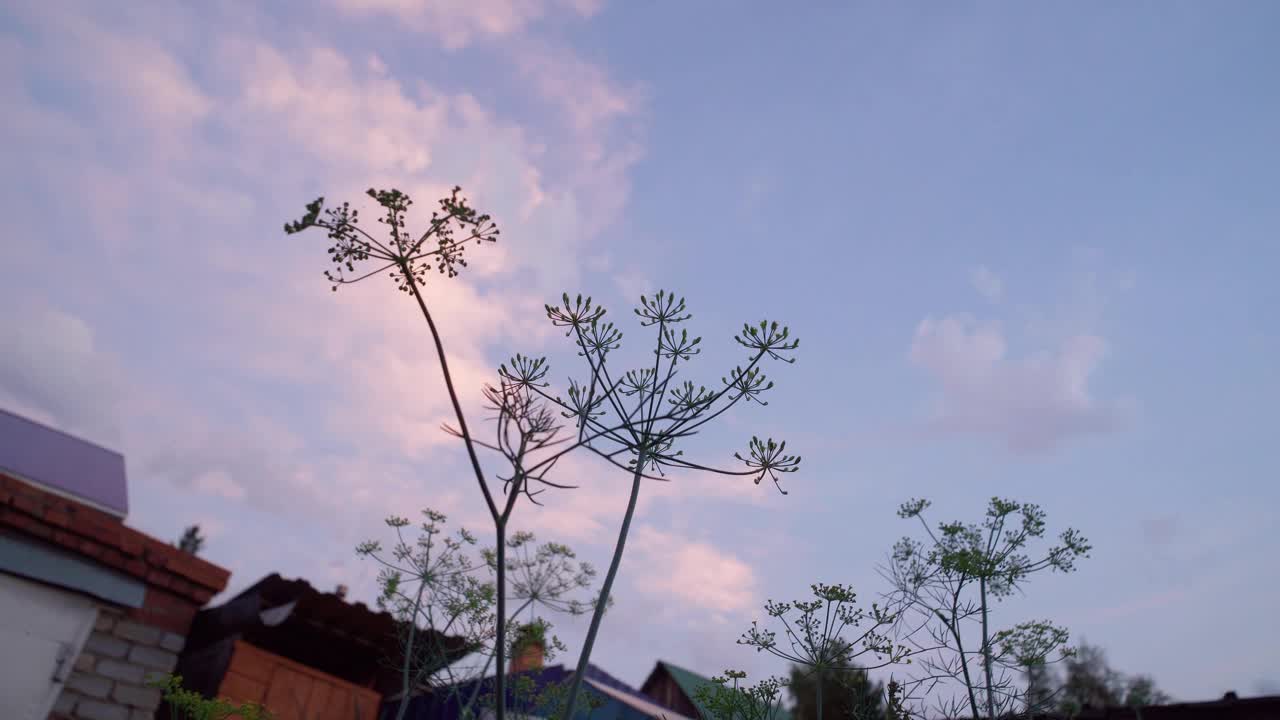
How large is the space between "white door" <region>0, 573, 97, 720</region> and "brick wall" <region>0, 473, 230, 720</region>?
149mm

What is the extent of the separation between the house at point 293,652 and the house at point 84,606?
2786mm

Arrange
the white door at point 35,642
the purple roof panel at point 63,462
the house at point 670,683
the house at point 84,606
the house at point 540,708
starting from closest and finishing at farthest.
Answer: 1. the white door at point 35,642
2. the house at point 84,606
3. the house at point 540,708
4. the purple roof panel at point 63,462
5. the house at point 670,683

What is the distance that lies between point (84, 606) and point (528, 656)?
16.1ft

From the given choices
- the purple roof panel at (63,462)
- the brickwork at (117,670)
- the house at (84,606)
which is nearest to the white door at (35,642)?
the house at (84,606)

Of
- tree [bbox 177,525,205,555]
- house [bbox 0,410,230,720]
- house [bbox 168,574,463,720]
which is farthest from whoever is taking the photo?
tree [bbox 177,525,205,555]

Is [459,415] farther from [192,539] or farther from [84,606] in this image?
[192,539]

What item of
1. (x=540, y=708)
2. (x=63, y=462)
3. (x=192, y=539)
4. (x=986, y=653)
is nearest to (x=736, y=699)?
(x=986, y=653)

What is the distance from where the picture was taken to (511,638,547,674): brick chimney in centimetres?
851

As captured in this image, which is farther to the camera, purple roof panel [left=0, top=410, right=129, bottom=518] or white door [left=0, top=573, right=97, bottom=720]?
purple roof panel [left=0, top=410, right=129, bottom=518]

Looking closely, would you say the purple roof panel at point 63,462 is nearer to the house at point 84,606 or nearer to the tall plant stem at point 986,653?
the house at point 84,606

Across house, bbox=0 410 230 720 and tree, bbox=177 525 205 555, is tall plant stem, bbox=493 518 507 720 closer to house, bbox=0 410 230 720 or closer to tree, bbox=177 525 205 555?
house, bbox=0 410 230 720

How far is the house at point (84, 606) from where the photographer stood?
7.96 meters

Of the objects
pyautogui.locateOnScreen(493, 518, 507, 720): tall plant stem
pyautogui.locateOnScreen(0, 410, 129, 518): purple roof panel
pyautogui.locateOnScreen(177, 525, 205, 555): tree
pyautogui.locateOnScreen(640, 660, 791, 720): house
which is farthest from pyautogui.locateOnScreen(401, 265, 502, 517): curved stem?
pyautogui.locateOnScreen(177, 525, 205, 555): tree

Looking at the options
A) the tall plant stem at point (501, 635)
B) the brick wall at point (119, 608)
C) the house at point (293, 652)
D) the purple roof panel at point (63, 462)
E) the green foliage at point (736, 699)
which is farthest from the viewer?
the purple roof panel at point (63, 462)
